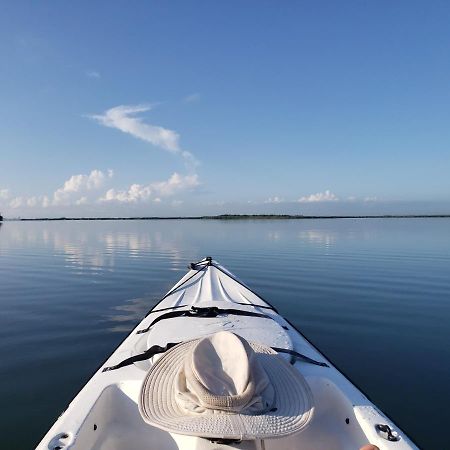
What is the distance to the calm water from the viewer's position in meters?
4.79

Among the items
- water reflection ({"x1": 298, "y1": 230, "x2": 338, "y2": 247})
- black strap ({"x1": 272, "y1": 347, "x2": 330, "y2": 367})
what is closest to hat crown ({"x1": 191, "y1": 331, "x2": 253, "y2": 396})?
black strap ({"x1": 272, "y1": 347, "x2": 330, "y2": 367})

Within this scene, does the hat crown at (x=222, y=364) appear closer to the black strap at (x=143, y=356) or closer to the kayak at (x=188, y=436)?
the kayak at (x=188, y=436)

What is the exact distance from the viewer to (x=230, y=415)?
238 cm

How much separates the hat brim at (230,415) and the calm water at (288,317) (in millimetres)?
2235

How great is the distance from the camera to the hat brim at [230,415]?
7.50ft

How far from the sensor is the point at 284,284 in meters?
11.9

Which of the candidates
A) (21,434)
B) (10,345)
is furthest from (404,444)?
(10,345)

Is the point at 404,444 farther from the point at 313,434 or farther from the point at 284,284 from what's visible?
the point at 284,284

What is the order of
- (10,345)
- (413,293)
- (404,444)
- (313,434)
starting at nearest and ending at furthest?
(404,444)
(313,434)
(10,345)
(413,293)

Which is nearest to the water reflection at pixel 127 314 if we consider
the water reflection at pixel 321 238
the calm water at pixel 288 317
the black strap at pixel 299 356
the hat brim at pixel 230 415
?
the calm water at pixel 288 317

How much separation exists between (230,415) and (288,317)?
21.0ft

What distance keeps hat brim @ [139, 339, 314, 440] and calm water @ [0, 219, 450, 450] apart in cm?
224

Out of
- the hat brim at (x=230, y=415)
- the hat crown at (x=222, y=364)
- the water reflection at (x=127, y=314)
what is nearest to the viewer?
the hat brim at (x=230, y=415)

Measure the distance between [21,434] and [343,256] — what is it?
53.3 ft
